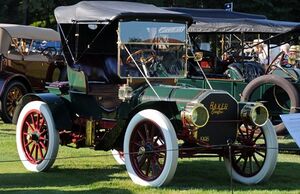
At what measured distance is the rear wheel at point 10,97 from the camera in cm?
1335

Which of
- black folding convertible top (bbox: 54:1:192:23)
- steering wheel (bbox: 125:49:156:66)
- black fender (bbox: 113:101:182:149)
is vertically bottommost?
black fender (bbox: 113:101:182:149)

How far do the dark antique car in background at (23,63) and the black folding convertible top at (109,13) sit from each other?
5.51m

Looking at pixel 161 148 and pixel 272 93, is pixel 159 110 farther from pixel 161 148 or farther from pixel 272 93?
pixel 272 93

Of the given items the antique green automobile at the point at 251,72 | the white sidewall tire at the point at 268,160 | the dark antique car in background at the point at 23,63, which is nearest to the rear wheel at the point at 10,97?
the dark antique car in background at the point at 23,63

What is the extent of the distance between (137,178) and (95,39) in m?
2.21

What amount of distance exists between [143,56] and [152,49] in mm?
154

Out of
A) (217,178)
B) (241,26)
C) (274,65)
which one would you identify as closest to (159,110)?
(217,178)

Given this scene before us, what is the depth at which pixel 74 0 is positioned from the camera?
29.4m

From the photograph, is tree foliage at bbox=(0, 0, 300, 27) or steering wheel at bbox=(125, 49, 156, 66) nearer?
steering wheel at bbox=(125, 49, 156, 66)

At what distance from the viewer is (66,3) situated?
29.0 metres

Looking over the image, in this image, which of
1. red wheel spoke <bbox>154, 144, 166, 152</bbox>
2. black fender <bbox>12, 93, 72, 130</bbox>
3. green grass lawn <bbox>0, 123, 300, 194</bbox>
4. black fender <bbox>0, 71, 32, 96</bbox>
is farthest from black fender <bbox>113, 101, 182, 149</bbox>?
black fender <bbox>0, 71, 32, 96</bbox>

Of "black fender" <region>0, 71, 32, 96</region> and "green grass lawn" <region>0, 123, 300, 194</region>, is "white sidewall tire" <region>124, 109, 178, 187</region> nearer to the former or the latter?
"green grass lawn" <region>0, 123, 300, 194</region>

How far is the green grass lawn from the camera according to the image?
22.0ft

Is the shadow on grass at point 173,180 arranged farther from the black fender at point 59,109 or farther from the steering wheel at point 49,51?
the steering wheel at point 49,51
